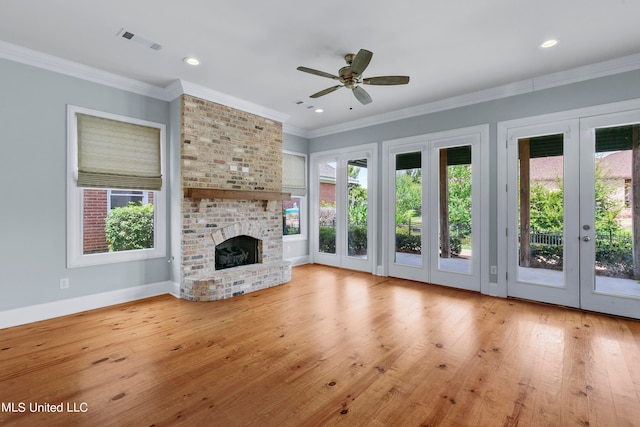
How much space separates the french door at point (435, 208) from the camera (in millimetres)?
4523

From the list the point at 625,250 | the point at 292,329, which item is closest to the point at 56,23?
the point at 292,329

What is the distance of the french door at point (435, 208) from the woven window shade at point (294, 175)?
1.95 meters

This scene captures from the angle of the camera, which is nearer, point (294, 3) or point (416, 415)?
point (416, 415)

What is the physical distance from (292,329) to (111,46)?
354 cm

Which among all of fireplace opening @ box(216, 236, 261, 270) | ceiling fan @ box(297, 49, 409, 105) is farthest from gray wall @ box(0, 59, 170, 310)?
ceiling fan @ box(297, 49, 409, 105)

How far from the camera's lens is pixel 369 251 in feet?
18.7

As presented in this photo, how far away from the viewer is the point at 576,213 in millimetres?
3709

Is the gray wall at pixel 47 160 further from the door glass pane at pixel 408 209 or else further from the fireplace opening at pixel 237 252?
the door glass pane at pixel 408 209

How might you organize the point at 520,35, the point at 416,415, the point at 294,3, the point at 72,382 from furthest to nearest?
the point at 520,35 < the point at 294,3 < the point at 72,382 < the point at 416,415

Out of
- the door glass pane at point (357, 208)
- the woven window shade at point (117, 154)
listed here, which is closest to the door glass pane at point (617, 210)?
the door glass pane at point (357, 208)

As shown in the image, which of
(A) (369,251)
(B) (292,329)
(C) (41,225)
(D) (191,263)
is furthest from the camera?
(A) (369,251)

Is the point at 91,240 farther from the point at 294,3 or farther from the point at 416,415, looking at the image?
the point at 416,415

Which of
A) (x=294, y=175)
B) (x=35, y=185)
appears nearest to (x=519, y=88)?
(x=294, y=175)

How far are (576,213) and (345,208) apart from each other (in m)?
3.61
